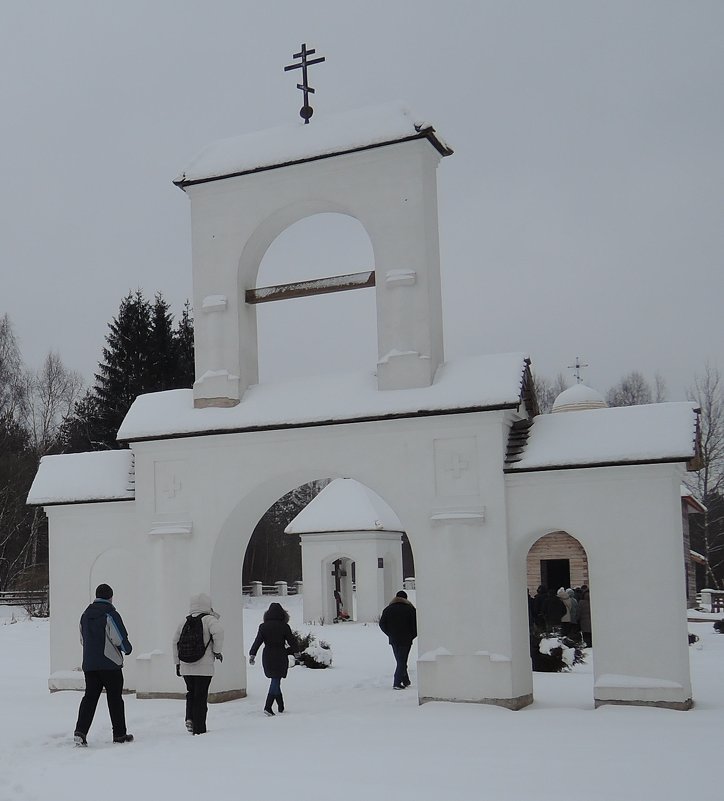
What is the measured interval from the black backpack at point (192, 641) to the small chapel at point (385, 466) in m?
2.78


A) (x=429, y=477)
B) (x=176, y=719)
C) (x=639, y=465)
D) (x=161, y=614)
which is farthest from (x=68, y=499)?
(x=639, y=465)

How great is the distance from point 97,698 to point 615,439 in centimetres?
661

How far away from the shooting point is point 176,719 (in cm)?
1257

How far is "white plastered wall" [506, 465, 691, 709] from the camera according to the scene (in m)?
12.0

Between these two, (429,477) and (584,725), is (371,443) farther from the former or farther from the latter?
(584,725)

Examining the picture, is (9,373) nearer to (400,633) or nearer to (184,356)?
(184,356)

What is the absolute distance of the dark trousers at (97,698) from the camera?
1051 centimetres

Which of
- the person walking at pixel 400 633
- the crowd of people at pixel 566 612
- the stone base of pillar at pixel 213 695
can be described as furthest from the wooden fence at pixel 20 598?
the person walking at pixel 400 633

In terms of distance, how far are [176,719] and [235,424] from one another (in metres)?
3.90

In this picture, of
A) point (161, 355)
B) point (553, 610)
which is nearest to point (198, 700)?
point (553, 610)

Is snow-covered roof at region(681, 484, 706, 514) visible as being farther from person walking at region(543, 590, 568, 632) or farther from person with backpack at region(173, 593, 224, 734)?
person with backpack at region(173, 593, 224, 734)

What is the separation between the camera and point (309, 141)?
565 inches

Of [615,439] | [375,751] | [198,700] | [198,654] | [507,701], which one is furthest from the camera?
[615,439]

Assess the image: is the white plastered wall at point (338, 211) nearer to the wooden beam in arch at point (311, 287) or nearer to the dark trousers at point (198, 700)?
the wooden beam in arch at point (311, 287)
